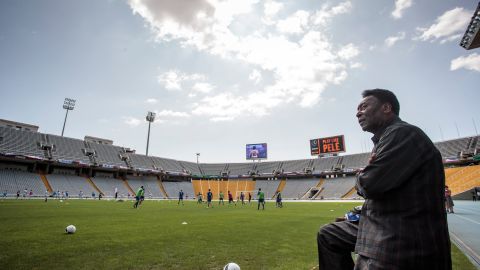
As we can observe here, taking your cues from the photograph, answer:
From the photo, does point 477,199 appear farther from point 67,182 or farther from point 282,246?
point 67,182

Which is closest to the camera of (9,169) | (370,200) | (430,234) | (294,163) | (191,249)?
(430,234)

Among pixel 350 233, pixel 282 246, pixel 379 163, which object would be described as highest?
pixel 379 163

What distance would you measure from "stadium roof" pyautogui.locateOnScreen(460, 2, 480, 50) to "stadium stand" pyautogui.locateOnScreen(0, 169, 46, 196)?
61671 millimetres

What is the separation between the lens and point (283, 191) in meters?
68.3

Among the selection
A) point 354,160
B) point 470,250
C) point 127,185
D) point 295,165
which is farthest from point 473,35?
point 127,185

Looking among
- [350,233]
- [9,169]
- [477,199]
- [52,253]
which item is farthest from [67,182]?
[477,199]

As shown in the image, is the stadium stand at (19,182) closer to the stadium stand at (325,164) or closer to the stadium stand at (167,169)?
the stadium stand at (167,169)

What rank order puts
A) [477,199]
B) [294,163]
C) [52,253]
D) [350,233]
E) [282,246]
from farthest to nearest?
[294,163]
[477,199]
[282,246]
[52,253]
[350,233]

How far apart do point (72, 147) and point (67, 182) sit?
391 inches

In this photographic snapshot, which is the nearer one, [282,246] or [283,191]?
[282,246]

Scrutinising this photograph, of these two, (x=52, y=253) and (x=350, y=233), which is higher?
(x=350, y=233)

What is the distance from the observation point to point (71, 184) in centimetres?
5003

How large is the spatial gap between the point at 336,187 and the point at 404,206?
63.6 meters

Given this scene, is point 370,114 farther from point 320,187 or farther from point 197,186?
point 197,186
